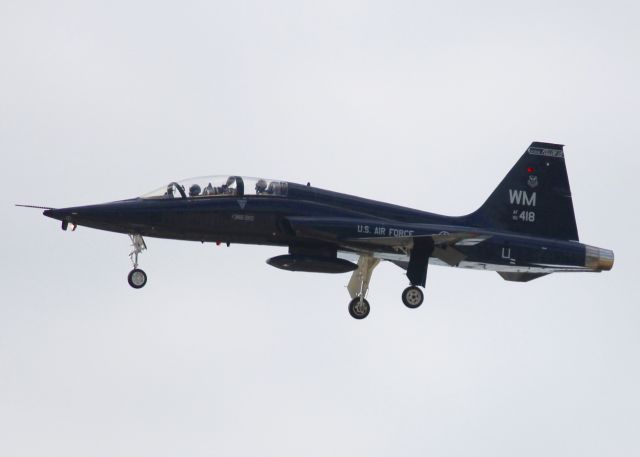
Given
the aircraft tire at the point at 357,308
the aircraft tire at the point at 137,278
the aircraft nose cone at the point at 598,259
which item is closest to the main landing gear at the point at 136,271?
the aircraft tire at the point at 137,278

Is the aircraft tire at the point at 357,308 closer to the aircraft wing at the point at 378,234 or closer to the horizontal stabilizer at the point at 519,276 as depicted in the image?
the aircraft wing at the point at 378,234

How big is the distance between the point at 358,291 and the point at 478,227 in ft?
13.3

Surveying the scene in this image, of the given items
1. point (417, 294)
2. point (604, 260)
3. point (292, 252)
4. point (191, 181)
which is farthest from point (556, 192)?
point (191, 181)

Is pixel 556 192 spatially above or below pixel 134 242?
above

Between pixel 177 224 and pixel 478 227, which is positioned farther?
pixel 478 227

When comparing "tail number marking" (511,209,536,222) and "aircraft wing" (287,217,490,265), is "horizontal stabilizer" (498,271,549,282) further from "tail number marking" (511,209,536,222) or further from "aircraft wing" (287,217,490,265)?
"aircraft wing" (287,217,490,265)

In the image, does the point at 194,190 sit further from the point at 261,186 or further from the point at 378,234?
the point at 378,234

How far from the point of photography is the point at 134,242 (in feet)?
123

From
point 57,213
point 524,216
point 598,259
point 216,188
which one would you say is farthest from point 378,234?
point 57,213

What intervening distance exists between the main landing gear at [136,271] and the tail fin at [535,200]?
32.8 ft

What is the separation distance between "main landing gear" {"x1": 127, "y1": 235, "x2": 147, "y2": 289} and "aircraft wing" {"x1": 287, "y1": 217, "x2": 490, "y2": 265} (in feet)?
13.8

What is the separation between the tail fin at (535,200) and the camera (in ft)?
132

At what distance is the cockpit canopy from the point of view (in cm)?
3741

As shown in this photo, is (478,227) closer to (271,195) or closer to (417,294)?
(417,294)
